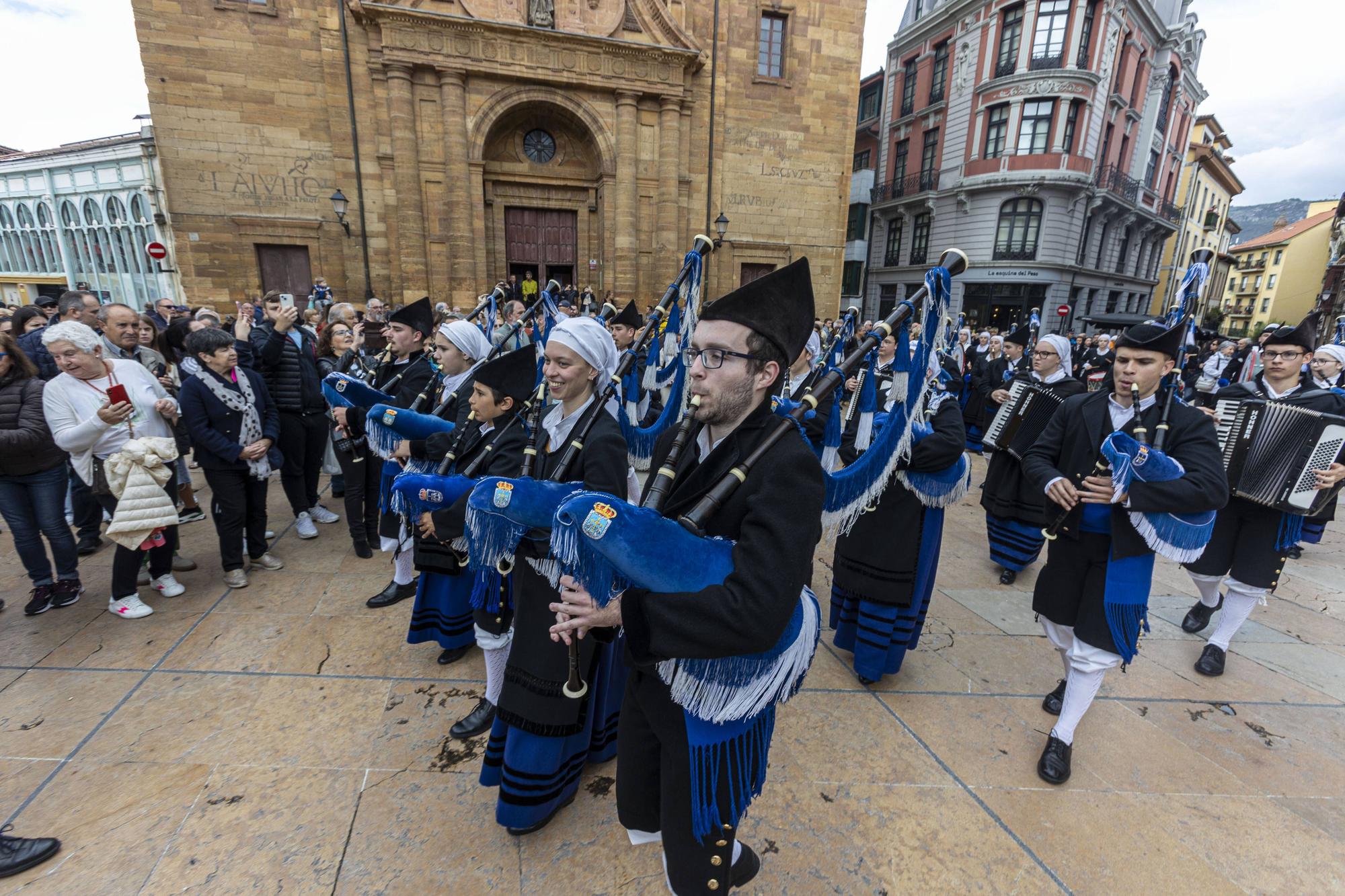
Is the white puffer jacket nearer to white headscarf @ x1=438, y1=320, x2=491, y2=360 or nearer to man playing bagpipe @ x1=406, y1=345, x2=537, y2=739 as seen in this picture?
man playing bagpipe @ x1=406, y1=345, x2=537, y2=739

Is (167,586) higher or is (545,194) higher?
(545,194)

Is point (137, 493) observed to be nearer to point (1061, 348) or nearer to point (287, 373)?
point (287, 373)

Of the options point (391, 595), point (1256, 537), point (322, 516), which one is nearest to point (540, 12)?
point (322, 516)

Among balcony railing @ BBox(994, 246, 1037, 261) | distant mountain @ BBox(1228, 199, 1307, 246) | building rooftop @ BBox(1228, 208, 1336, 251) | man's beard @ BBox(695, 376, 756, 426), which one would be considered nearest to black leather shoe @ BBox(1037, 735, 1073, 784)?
man's beard @ BBox(695, 376, 756, 426)

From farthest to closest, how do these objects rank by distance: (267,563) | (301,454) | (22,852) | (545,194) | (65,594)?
(545,194)
(301,454)
(267,563)
(65,594)
(22,852)

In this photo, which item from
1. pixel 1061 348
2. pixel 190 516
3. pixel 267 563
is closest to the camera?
pixel 267 563

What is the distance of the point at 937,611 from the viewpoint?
14.8 ft

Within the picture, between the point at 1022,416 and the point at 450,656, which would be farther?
the point at 1022,416

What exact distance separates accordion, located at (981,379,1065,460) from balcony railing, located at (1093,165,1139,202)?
27846 mm

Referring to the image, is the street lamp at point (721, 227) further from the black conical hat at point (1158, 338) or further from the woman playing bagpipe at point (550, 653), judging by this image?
the woman playing bagpipe at point (550, 653)

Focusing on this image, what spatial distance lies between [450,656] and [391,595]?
3.38ft

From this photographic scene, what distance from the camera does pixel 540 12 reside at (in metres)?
15.6

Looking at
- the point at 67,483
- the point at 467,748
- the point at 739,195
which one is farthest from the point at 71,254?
the point at 467,748

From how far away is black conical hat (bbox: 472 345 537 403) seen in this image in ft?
8.77
